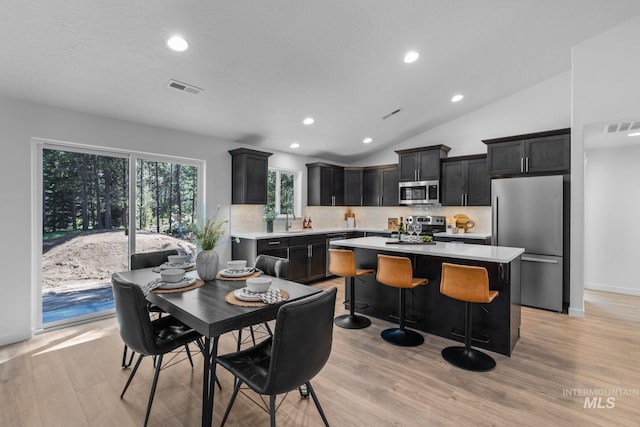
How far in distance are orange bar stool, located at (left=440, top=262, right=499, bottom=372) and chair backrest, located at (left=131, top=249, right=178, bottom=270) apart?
2921 millimetres

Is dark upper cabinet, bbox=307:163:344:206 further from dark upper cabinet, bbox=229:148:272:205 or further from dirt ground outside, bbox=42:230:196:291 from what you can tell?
dirt ground outside, bbox=42:230:196:291

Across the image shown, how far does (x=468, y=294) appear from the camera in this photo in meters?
2.65

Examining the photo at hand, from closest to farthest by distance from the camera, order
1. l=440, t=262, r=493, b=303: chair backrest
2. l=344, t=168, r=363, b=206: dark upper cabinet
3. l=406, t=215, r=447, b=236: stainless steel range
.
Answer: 1. l=440, t=262, r=493, b=303: chair backrest
2. l=406, t=215, r=447, b=236: stainless steel range
3. l=344, t=168, r=363, b=206: dark upper cabinet

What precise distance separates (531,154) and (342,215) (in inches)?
157

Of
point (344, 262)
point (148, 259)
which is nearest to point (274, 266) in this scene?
point (344, 262)

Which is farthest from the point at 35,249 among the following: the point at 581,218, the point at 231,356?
the point at 581,218

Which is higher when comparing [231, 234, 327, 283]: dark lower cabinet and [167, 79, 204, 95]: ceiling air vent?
[167, 79, 204, 95]: ceiling air vent

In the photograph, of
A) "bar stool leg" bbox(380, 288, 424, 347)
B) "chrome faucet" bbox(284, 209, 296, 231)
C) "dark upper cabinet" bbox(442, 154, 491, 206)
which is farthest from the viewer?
"chrome faucet" bbox(284, 209, 296, 231)

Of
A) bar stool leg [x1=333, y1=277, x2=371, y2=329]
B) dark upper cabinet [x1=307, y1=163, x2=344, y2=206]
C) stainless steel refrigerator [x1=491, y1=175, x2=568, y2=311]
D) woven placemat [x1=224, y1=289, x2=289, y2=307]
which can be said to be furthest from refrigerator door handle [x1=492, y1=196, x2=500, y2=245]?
woven placemat [x1=224, y1=289, x2=289, y2=307]

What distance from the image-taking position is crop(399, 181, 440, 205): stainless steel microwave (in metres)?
5.75

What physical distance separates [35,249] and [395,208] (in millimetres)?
5992

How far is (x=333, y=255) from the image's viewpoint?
3645 millimetres

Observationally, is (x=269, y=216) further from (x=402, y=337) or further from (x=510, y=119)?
(x=510, y=119)

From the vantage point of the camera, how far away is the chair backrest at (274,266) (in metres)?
2.77
